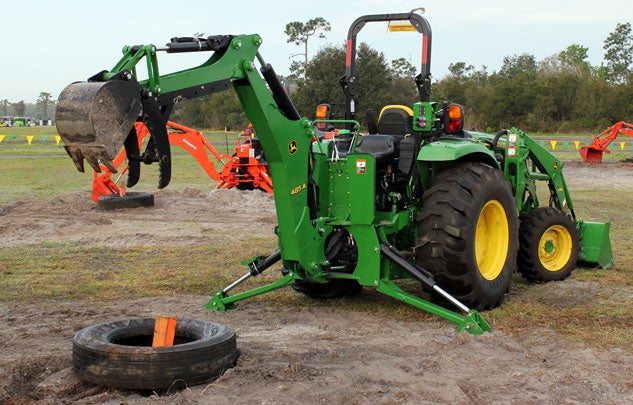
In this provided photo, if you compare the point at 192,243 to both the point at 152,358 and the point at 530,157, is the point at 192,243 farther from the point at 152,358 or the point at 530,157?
the point at 152,358

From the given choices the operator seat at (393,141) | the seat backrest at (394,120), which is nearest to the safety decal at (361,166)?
the operator seat at (393,141)

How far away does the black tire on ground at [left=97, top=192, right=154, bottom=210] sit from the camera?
14.3 meters

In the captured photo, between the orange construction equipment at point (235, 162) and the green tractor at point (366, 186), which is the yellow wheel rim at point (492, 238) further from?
the orange construction equipment at point (235, 162)

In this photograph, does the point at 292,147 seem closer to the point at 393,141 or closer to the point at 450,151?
the point at 393,141

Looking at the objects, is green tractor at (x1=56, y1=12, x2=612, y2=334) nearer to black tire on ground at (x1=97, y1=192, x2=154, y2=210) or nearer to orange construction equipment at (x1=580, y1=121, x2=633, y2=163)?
black tire on ground at (x1=97, y1=192, x2=154, y2=210)

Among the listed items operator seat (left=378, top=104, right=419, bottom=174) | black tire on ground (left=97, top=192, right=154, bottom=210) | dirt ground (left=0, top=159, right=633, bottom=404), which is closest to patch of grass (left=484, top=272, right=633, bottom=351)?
dirt ground (left=0, top=159, right=633, bottom=404)

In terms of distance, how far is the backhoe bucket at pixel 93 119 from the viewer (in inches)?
191

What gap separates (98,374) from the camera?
486 centimetres

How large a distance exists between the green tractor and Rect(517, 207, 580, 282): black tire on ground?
38.1 inches

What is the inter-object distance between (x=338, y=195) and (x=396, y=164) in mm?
760

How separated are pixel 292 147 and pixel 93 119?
2097 millimetres

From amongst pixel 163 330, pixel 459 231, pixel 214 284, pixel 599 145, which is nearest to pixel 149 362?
pixel 163 330

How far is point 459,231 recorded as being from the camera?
6.67 meters

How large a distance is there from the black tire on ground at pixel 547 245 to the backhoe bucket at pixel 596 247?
270mm
